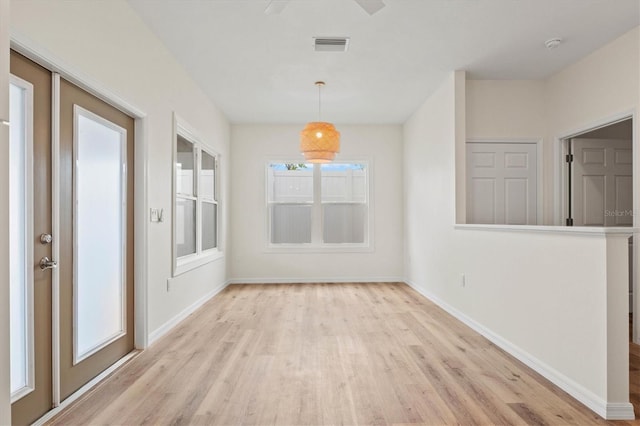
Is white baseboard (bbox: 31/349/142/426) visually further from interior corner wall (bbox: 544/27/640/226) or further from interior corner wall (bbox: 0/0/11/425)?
interior corner wall (bbox: 544/27/640/226)

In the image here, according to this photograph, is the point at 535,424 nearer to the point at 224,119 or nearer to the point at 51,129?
the point at 51,129

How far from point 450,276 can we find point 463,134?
1.65m

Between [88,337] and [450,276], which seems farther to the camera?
[450,276]

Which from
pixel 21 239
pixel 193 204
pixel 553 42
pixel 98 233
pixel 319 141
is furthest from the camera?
pixel 193 204

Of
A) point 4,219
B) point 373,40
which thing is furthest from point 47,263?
point 373,40

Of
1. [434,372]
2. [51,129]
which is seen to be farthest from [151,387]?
[434,372]

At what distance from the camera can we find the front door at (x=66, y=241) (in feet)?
6.31

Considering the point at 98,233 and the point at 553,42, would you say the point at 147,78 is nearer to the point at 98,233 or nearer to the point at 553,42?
the point at 98,233

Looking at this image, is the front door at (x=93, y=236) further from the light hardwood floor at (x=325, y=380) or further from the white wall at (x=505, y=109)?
the white wall at (x=505, y=109)

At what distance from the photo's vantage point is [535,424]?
6.49 ft

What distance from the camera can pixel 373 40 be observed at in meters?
3.53

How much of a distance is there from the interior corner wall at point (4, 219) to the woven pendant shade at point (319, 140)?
10.8 feet

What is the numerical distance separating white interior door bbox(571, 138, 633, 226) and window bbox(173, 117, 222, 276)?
4.54 meters

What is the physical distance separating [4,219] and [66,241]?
1245 millimetres
